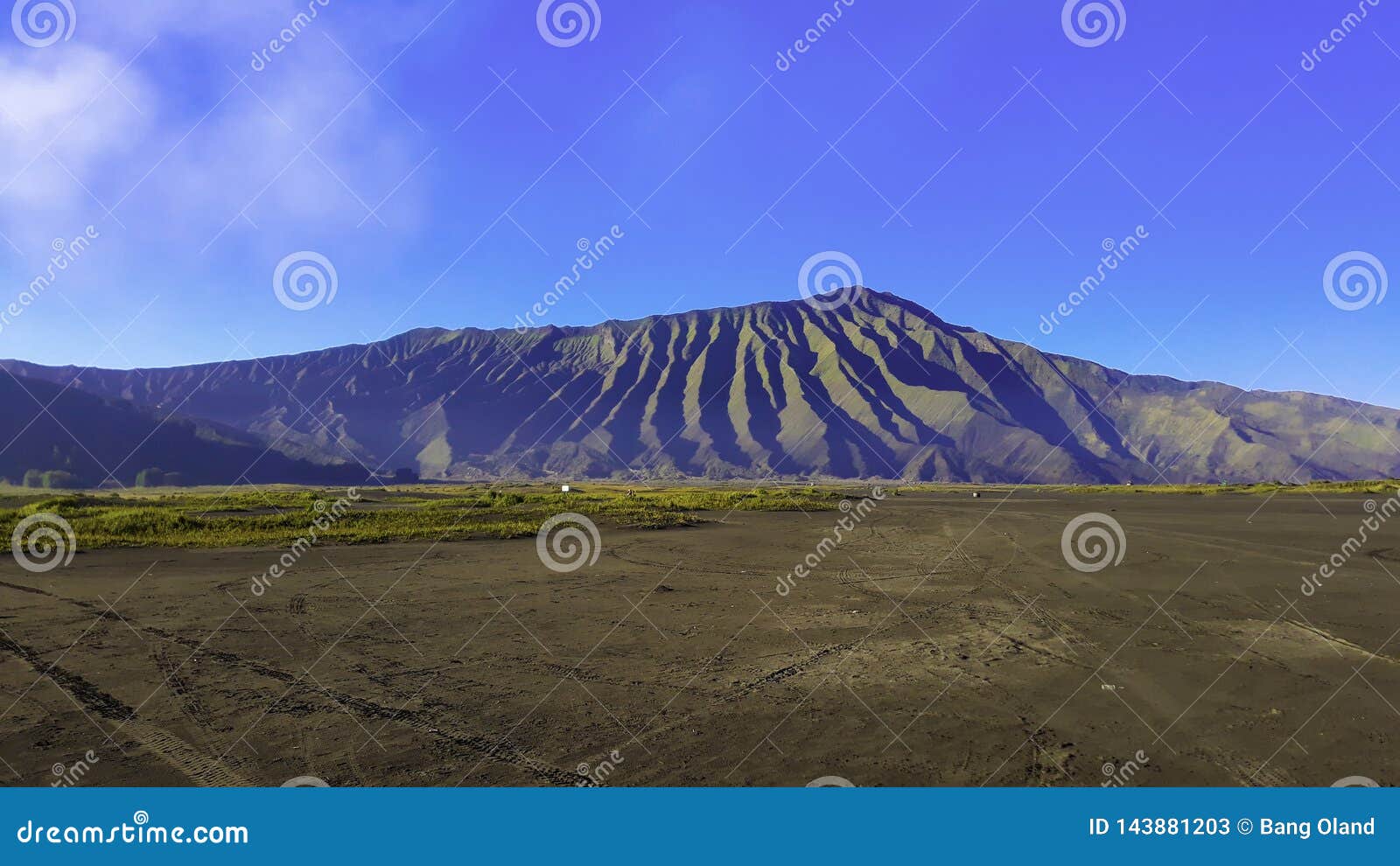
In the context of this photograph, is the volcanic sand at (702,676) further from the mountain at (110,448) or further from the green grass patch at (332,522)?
the mountain at (110,448)

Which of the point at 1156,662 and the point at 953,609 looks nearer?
the point at 1156,662

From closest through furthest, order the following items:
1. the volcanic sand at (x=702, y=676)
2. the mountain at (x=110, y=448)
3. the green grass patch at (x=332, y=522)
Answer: the volcanic sand at (x=702, y=676)
the green grass patch at (x=332, y=522)
the mountain at (x=110, y=448)

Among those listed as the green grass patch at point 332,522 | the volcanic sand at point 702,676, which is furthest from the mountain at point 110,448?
the volcanic sand at point 702,676

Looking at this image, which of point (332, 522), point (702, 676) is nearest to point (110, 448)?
point (332, 522)

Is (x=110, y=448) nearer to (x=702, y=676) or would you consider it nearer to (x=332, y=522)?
(x=332, y=522)

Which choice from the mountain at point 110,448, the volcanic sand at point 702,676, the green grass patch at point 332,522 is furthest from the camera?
the mountain at point 110,448

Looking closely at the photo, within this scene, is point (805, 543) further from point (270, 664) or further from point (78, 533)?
point (78, 533)

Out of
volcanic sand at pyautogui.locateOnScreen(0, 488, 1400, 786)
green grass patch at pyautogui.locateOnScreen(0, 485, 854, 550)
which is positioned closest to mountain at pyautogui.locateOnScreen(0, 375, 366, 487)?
green grass patch at pyautogui.locateOnScreen(0, 485, 854, 550)

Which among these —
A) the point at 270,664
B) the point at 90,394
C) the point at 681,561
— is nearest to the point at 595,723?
the point at 270,664
